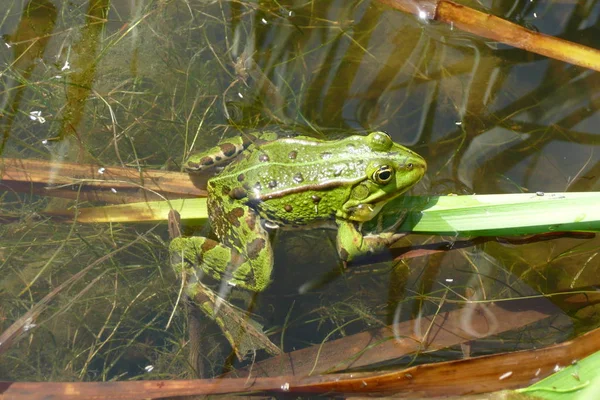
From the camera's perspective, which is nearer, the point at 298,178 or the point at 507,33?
the point at 298,178

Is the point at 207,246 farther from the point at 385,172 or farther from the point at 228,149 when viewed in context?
the point at 385,172

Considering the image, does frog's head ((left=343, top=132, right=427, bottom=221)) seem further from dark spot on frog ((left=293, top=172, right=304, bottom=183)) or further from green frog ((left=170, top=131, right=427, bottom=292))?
dark spot on frog ((left=293, top=172, right=304, bottom=183))

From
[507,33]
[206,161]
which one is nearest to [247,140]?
[206,161]

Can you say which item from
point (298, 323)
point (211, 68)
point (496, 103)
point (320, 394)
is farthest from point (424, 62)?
point (320, 394)

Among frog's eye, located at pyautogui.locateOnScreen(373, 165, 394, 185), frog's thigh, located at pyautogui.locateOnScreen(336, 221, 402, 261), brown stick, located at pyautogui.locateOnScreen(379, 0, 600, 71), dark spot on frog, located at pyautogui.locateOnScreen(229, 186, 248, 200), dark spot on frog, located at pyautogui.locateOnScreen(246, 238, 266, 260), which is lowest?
dark spot on frog, located at pyautogui.locateOnScreen(246, 238, 266, 260)

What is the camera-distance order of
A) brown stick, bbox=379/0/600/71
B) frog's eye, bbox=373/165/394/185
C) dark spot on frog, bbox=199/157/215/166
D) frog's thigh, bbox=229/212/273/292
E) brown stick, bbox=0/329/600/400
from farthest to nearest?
brown stick, bbox=379/0/600/71, dark spot on frog, bbox=199/157/215/166, frog's thigh, bbox=229/212/273/292, frog's eye, bbox=373/165/394/185, brown stick, bbox=0/329/600/400

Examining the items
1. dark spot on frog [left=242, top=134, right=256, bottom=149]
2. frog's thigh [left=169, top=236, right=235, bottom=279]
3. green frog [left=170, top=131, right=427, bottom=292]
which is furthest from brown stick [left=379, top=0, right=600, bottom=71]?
frog's thigh [left=169, top=236, right=235, bottom=279]

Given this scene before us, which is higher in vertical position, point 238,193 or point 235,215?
point 238,193

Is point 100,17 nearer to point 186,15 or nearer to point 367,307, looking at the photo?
point 186,15
